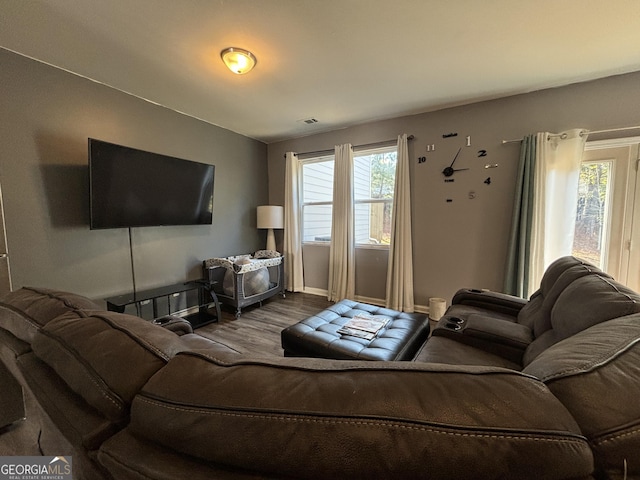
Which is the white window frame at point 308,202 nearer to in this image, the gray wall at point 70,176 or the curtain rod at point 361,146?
the curtain rod at point 361,146

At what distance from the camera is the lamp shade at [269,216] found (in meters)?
4.21

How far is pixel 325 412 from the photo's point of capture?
0.42 metres

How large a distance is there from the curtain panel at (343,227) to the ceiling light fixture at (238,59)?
73.5 inches

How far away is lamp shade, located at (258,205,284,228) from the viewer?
13.8ft

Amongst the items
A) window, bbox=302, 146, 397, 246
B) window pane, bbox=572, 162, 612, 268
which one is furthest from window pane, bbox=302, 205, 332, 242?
window pane, bbox=572, 162, 612, 268

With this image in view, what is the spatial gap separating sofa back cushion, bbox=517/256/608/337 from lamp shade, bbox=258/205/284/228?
10.9 feet

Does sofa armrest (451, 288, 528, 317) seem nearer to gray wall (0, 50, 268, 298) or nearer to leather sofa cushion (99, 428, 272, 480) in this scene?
leather sofa cushion (99, 428, 272, 480)

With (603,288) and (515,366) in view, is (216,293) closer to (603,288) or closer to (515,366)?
(515,366)

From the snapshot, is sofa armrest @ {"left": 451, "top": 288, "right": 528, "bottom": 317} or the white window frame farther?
the white window frame

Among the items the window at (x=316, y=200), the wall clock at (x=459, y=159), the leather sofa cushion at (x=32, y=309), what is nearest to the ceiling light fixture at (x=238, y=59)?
the leather sofa cushion at (x=32, y=309)

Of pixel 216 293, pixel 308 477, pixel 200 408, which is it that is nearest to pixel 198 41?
pixel 200 408

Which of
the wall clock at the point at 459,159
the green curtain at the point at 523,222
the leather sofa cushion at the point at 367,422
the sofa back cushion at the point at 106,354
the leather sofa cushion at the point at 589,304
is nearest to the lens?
the leather sofa cushion at the point at 367,422

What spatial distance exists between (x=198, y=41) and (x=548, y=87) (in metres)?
3.33

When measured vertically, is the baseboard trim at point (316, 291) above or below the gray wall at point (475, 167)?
below
